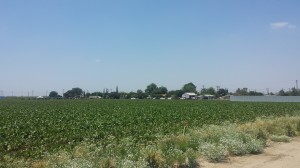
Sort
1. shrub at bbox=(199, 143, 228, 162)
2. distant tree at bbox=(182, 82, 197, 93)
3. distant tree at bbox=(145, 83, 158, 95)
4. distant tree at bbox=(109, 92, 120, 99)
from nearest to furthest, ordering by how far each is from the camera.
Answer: shrub at bbox=(199, 143, 228, 162) < distant tree at bbox=(109, 92, 120, 99) < distant tree at bbox=(145, 83, 158, 95) < distant tree at bbox=(182, 82, 197, 93)

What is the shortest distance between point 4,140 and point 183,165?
31.6 ft

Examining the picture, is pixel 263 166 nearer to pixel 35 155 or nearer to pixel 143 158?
pixel 143 158

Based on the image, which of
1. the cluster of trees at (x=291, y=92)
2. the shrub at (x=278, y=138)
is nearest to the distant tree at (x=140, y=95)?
the cluster of trees at (x=291, y=92)

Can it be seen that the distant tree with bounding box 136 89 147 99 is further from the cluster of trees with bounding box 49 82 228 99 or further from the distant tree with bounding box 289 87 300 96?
the distant tree with bounding box 289 87 300 96

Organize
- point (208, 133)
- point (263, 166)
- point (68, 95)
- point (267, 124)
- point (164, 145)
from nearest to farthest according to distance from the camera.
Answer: point (263, 166)
point (164, 145)
point (208, 133)
point (267, 124)
point (68, 95)

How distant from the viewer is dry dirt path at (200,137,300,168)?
10.0m

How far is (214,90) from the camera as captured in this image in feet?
535

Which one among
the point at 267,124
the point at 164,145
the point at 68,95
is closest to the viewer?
the point at 164,145

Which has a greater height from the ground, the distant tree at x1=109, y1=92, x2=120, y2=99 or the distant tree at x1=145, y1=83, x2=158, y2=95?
the distant tree at x1=145, y1=83, x2=158, y2=95

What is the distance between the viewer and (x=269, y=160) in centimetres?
1083

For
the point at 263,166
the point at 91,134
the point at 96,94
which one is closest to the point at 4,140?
the point at 91,134

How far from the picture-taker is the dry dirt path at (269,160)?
32.9 feet

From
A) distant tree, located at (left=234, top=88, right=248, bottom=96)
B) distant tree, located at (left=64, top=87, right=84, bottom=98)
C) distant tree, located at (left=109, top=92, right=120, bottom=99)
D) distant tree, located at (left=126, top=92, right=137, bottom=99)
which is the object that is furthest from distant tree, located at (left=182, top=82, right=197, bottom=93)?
distant tree, located at (left=64, top=87, right=84, bottom=98)

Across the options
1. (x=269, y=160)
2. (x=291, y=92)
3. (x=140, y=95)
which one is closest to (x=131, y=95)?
(x=140, y=95)
